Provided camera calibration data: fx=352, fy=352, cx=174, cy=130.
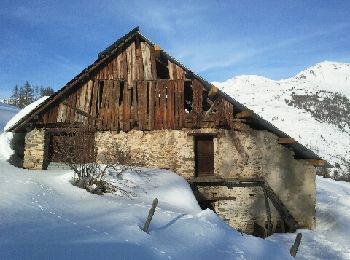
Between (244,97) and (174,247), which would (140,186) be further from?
(244,97)

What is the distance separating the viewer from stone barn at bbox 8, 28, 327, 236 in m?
12.3

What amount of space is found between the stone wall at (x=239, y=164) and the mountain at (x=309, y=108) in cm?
4031

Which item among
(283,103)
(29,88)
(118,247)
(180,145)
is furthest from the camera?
(283,103)

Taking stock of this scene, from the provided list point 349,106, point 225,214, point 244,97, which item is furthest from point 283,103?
point 225,214

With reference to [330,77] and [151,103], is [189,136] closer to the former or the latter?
[151,103]

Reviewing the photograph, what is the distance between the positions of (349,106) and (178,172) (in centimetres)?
12825

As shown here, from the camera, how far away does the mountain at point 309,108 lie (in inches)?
3127

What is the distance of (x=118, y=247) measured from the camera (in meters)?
5.22

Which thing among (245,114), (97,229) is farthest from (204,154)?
(97,229)

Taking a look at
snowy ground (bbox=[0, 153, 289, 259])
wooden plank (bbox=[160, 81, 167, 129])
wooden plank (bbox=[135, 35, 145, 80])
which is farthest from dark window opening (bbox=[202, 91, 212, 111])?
snowy ground (bbox=[0, 153, 289, 259])

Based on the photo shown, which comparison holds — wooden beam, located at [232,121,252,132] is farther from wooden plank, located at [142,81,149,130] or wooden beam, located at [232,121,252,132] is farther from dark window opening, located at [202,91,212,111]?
wooden plank, located at [142,81,149,130]

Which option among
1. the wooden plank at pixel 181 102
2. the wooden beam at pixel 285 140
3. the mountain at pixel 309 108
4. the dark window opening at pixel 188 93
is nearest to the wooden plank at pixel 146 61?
the wooden plank at pixel 181 102

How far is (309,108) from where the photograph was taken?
113125 millimetres

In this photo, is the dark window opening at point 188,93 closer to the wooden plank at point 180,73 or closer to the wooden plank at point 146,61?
the wooden plank at point 180,73
